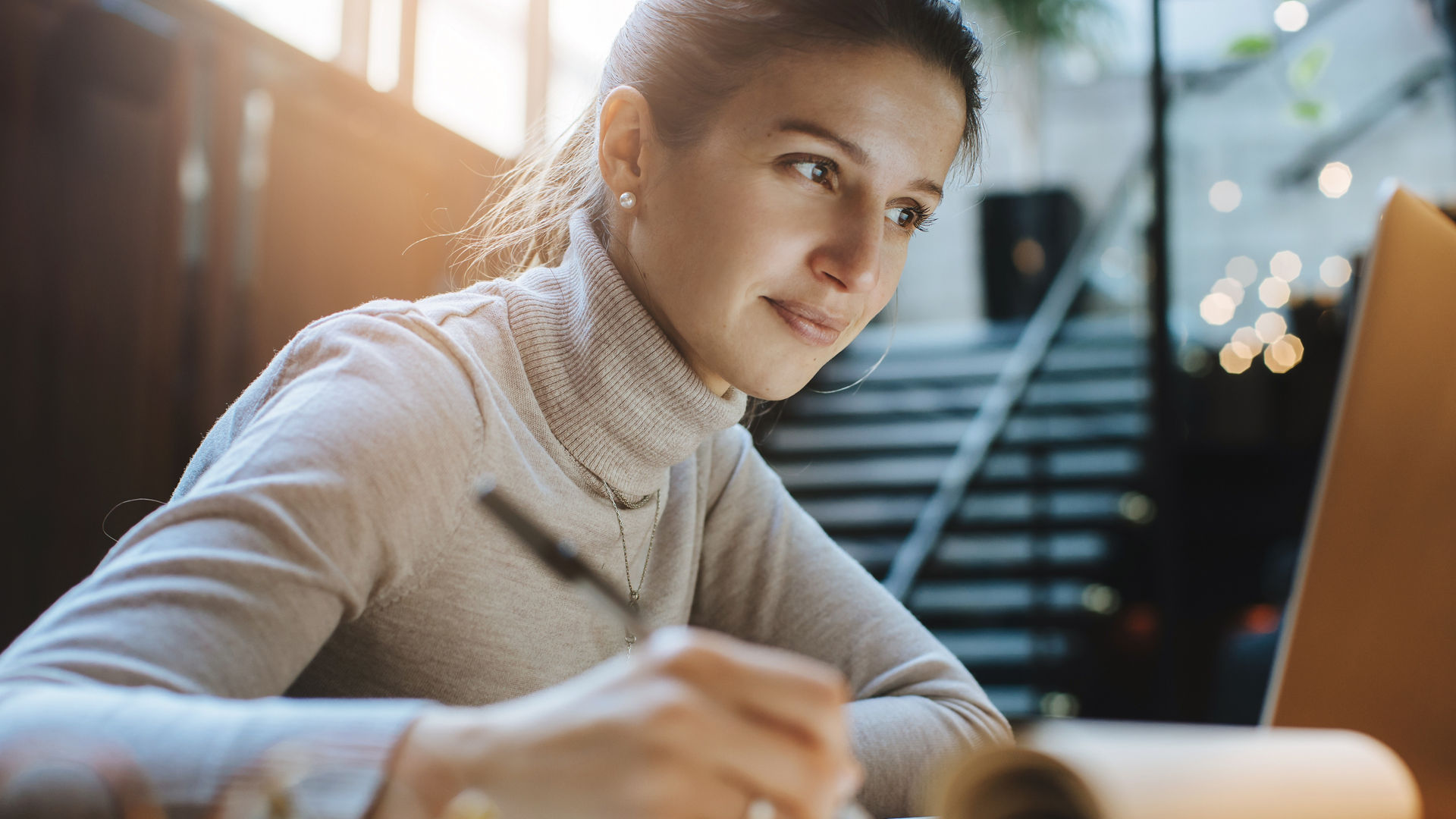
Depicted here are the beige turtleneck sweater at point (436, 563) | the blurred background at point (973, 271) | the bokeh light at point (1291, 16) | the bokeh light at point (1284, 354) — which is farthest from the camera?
the bokeh light at point (1291, 16)

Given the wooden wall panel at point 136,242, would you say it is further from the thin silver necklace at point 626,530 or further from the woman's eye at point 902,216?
the woman's eye at point 902,216

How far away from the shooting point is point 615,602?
49cm

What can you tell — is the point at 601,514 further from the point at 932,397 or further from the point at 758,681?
the point at 932,397

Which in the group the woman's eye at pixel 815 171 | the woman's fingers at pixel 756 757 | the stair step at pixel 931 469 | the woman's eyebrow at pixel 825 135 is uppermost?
the woman's eyebrow at pixel 825 135

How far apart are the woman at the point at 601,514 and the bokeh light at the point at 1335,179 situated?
5569mm

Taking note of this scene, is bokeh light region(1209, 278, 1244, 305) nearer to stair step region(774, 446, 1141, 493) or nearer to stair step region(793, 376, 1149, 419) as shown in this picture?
stair step region(793, 376, 1149, 419)

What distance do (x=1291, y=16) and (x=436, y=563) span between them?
7.04 meters

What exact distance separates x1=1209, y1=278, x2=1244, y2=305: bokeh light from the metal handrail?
0.70m

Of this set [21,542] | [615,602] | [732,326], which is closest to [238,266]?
[21,542]

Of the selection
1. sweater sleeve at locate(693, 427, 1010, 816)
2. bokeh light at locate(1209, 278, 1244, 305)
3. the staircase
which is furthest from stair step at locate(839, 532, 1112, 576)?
sweater sleeve at locate(693, 427, 1010, 816)

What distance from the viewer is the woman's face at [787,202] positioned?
965 millimetres

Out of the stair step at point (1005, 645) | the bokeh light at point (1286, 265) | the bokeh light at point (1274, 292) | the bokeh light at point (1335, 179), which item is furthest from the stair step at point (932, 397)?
the bokeh light at point (1335, 179)

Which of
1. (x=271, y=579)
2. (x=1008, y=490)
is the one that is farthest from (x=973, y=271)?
(x=271, y=579)

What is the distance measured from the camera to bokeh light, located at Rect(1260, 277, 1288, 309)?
5352 millimetres
